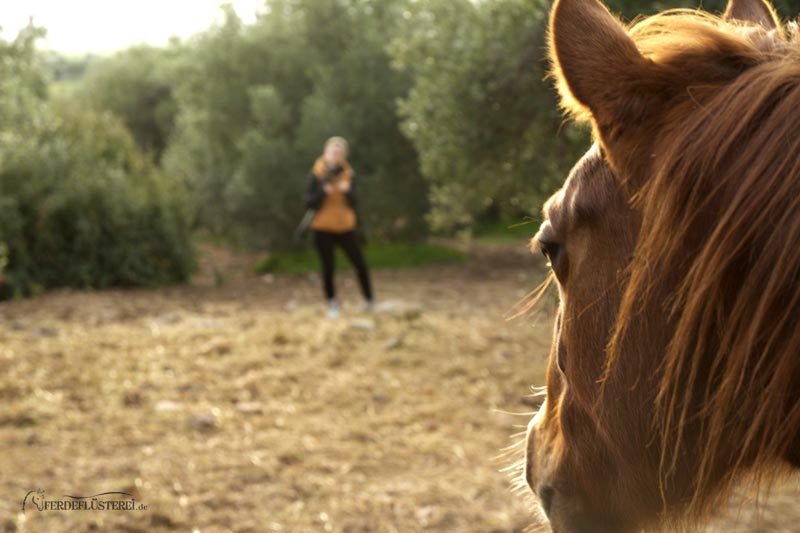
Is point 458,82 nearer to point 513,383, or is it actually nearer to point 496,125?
point 496,125

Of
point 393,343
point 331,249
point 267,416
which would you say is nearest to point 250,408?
point 267,416

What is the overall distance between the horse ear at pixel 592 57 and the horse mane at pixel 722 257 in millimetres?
50

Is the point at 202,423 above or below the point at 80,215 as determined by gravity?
below

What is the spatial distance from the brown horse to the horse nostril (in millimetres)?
83

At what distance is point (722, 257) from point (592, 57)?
0.34m

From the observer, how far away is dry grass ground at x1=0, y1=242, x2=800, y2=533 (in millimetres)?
3715

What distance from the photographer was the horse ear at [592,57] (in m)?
1.11

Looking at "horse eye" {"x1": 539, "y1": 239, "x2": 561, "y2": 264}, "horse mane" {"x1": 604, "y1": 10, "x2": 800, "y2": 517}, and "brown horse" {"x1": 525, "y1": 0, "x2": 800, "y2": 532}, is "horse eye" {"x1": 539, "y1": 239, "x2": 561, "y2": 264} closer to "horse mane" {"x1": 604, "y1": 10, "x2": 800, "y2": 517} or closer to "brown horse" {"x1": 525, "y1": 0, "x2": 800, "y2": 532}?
"brown horse" {"x1": 525, "y1": 0, "x2": 800, "y2": 532}

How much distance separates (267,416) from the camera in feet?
17.1

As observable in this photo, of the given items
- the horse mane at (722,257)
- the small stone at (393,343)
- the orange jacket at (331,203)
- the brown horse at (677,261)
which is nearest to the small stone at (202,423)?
the small stone at (393,343)

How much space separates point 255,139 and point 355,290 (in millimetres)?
4145

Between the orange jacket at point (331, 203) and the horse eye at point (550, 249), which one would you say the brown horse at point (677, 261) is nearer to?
the horse eye at point (550, 249)

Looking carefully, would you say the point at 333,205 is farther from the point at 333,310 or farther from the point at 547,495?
the point at 547,495

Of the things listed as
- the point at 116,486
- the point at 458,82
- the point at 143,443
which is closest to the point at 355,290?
the point at 458,82
